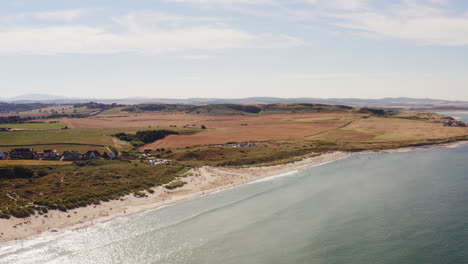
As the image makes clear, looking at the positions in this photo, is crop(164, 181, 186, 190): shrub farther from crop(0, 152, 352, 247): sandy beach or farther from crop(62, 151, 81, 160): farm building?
crop(62, 151, 81, 160): farm building

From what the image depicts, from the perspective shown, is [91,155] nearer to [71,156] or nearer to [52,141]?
[71,156]

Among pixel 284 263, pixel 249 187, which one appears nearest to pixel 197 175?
pixel 249 187

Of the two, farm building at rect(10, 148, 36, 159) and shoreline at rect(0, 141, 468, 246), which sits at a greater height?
farm building at rect(10, 148, 36, 159)

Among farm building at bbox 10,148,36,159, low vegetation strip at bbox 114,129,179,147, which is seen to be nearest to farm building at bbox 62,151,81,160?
farm building at bbox 10,148,36,159

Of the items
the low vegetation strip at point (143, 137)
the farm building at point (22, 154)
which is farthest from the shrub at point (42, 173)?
the low vegetation strip at point (143, 137)

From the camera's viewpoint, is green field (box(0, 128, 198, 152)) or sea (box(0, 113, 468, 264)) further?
green field (box(0, 128, 198, 152))

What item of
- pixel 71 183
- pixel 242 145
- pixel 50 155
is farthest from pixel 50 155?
pixel 242 145

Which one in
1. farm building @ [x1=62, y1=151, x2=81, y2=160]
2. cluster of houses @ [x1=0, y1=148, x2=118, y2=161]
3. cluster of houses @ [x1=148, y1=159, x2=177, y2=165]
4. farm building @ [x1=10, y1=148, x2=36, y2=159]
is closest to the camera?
cluster of houses @ [x1=148, y1=159, x2=177, y2=165]
